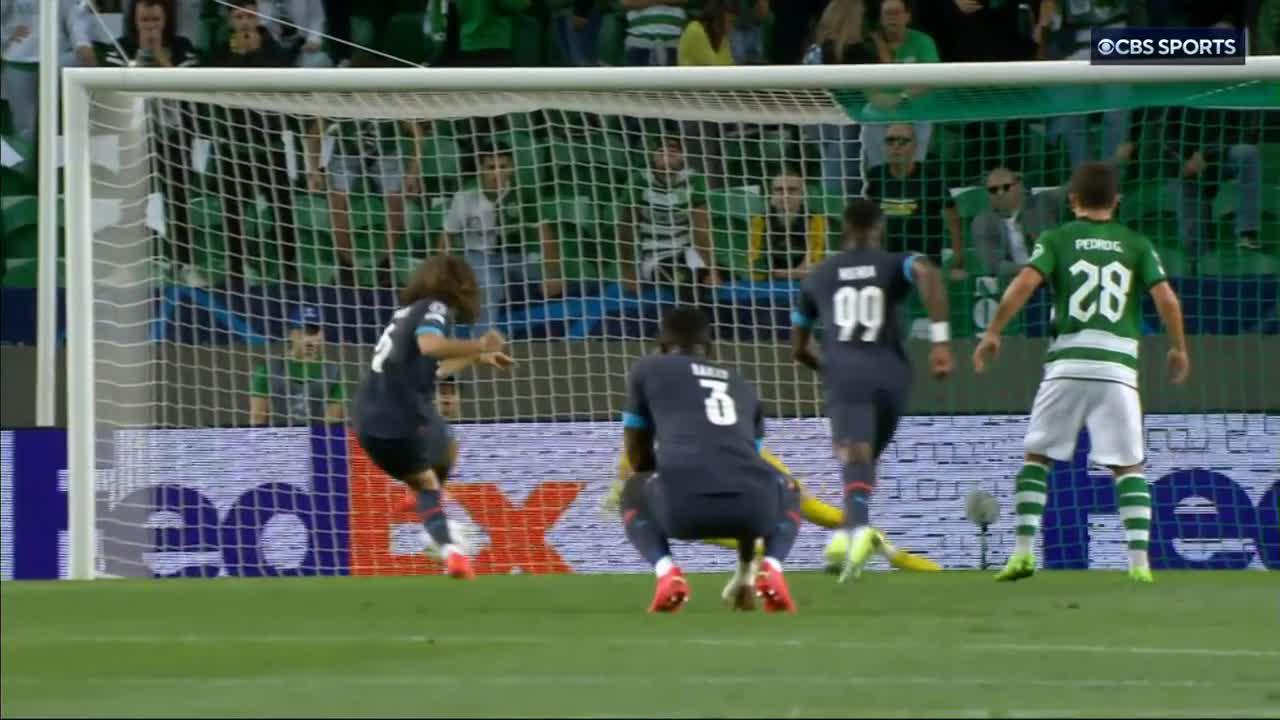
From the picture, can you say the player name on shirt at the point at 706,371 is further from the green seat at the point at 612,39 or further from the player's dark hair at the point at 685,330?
the green seat at the point at 612,39

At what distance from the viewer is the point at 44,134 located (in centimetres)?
1320

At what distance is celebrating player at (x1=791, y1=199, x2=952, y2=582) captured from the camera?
10641mm

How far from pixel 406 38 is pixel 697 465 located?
9.62m

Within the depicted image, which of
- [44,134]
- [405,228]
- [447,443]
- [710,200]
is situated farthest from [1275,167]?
[44,134]

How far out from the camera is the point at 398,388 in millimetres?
11180

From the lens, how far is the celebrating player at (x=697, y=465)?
9195 mm

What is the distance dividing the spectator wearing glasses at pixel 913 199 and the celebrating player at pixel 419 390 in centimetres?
432

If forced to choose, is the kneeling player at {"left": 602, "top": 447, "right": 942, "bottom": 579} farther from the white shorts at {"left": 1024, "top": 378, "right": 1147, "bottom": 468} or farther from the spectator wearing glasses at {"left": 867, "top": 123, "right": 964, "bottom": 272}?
the spectator wearing glasses at {"left": 867, "top": 123, "right": 964, "bottom": 272}

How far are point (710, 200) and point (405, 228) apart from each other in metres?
1.78

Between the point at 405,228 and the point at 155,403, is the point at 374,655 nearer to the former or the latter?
the point at 155,403

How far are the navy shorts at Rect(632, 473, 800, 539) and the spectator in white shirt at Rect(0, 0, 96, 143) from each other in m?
8.74

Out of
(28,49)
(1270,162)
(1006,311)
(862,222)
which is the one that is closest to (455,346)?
(862,222)

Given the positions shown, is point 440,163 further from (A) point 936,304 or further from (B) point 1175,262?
(A) point 936,304

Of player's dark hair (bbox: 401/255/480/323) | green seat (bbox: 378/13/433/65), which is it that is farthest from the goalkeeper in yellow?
green seat (bbox: 378/13/433/65)
